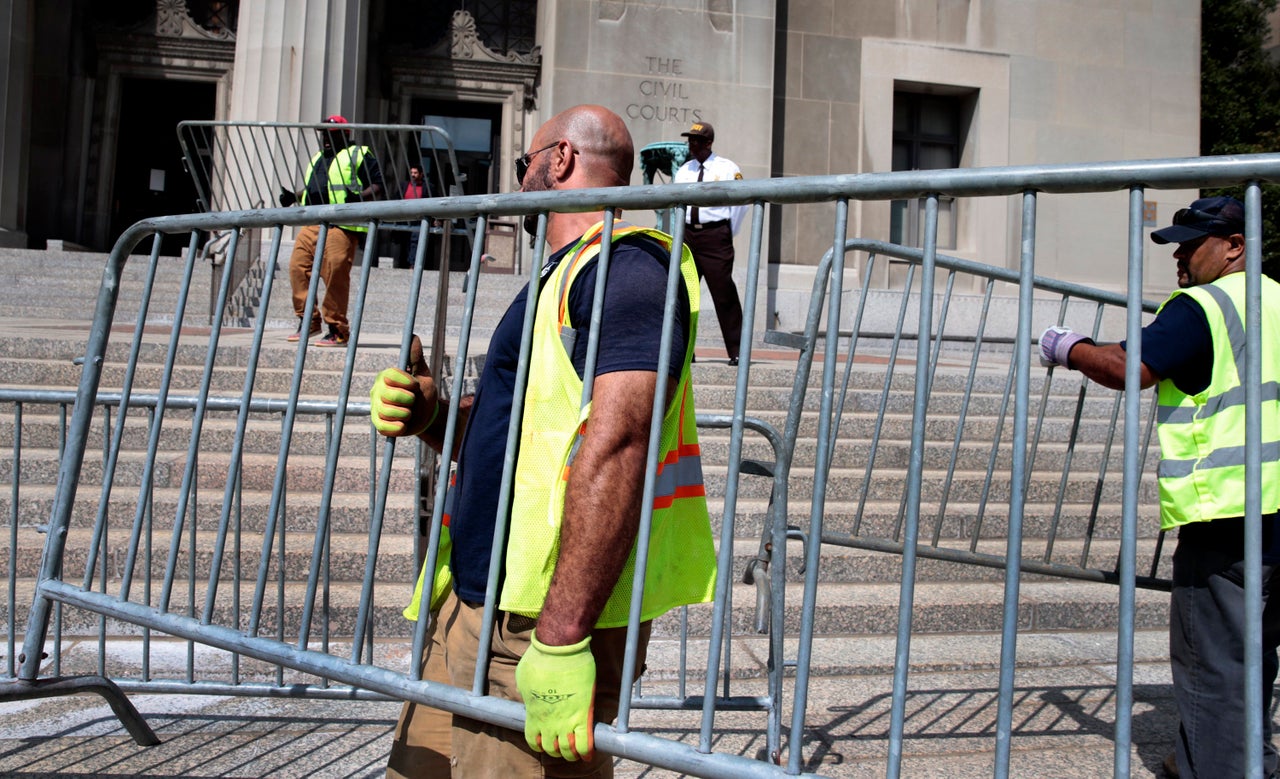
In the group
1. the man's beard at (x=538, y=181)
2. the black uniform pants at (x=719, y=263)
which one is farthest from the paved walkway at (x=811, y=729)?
the black uniform pants at (x=719, y=263)

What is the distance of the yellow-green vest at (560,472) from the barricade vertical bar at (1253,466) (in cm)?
94

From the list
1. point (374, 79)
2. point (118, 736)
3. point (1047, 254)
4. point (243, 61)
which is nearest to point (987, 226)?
point (1047, 254)

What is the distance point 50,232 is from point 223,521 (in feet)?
53.8

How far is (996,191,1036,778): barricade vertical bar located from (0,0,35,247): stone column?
1556 centimetres

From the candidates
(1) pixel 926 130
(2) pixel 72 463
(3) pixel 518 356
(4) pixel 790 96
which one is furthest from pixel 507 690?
(1) pixel 926 130

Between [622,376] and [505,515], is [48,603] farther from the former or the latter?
[622,376]

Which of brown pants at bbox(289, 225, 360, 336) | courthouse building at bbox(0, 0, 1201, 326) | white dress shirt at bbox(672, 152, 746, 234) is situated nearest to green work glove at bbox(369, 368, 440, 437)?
white dress shirt at bbox(672, 152, 746, 234)

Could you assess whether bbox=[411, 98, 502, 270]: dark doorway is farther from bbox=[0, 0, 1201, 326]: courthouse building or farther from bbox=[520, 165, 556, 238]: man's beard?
bbox=[520, 165, 556, 238]: man's beard

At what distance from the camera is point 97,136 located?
1608cm

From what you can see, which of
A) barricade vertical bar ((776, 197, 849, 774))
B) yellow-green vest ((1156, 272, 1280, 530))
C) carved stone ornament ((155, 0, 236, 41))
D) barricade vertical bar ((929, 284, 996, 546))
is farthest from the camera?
carved stone ornament ((155, 0, 236, 41))

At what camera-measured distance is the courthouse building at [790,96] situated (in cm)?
1477

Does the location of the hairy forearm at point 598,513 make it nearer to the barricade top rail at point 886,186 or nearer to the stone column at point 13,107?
the barricade top rail at point 886,186

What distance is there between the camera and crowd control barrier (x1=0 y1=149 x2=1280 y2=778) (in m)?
1.61

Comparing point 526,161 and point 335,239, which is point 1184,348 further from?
point 335,239
